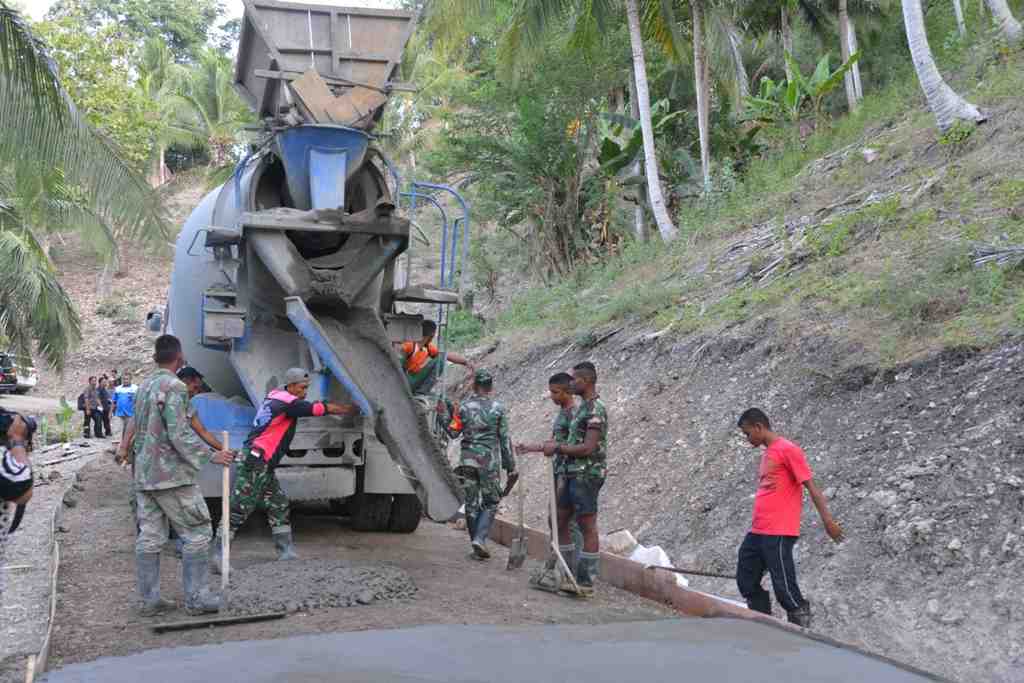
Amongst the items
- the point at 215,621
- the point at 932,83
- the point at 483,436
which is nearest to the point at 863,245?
the point at 932,83

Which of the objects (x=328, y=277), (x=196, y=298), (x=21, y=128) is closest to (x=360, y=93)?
(x=328, y=277)

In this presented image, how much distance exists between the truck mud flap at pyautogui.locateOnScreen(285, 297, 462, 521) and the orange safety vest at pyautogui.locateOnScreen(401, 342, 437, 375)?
72cm

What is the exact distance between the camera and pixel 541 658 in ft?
16.5

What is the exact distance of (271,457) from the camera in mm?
7250

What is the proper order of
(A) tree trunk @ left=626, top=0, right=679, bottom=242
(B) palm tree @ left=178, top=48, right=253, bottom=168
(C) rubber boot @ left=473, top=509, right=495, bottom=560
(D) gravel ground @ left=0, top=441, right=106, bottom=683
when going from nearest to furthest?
(D) gravel ground @ left=0, top=441, right=106, bottom=683
(C) rubber boot @ left=473, top=509, right=495, bottom=560
(A) tree trunk @ left=626, top=0, right=679, bottom=242
(B) palm tree @ left=178, top=48, right=253, bottom=168

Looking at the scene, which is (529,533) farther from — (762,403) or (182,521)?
(182,521)

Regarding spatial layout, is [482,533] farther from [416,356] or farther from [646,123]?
[646,123]

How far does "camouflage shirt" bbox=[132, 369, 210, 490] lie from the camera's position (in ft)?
20.2

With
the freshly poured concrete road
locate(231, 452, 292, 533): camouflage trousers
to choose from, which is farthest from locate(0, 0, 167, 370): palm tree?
the freshly poured concrete road

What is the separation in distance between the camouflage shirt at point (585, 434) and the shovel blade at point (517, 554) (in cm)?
105

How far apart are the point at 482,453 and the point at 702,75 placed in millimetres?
12999

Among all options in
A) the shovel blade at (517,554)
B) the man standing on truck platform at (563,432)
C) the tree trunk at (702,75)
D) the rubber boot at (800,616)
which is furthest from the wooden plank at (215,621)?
the tree trunk at (702,75)

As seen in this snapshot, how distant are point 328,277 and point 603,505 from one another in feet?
12.6

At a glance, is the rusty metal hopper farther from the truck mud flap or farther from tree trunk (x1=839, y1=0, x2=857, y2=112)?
tree trunk (x1=839, y1=0, x2=857, y2=112)
